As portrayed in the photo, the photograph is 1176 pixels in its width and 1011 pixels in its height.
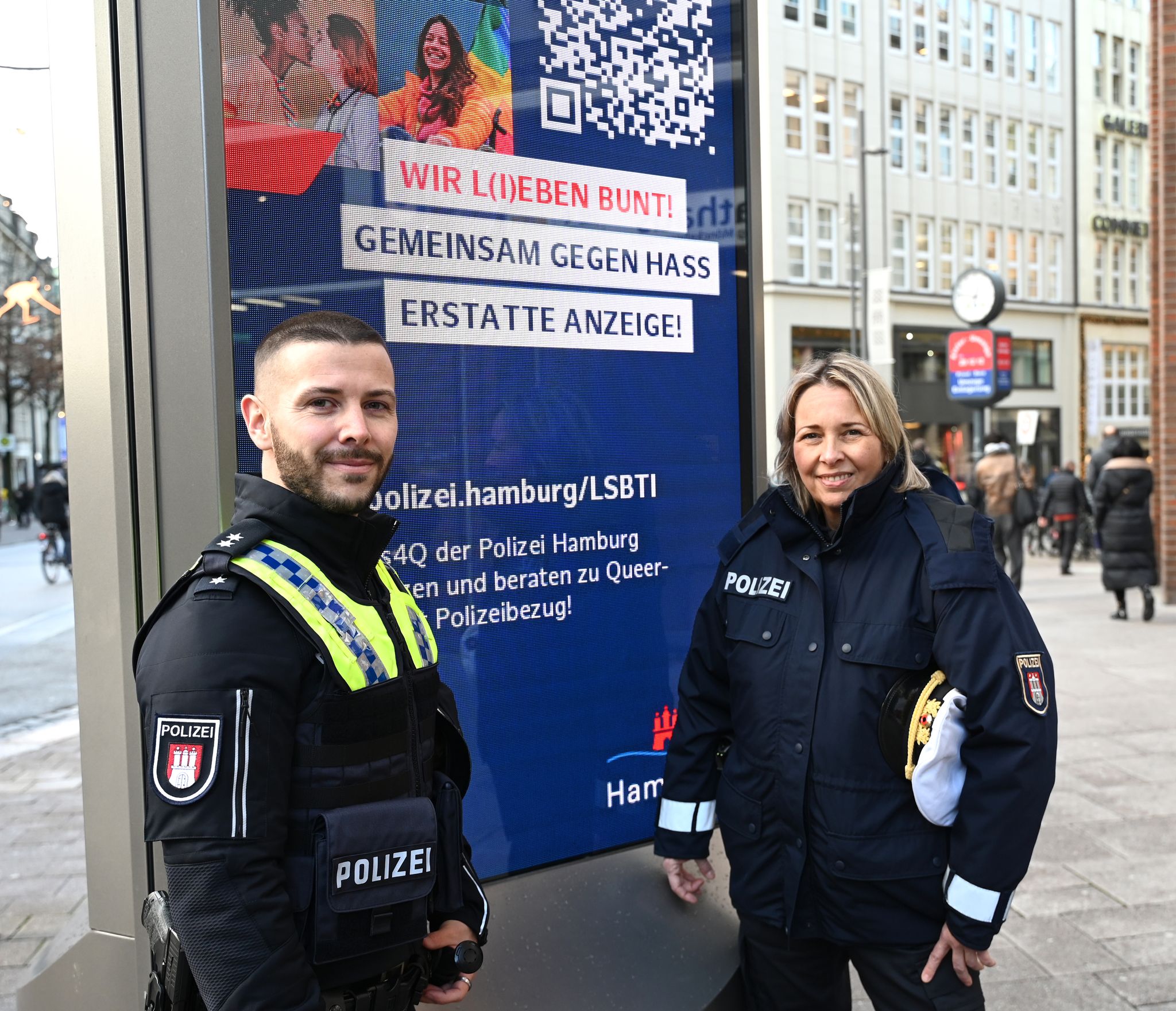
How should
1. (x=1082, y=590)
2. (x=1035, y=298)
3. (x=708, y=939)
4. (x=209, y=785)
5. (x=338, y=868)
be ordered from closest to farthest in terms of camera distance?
(x=209, y=785), (x=338, y=868), (x=708, y=939), (x=1082, y=590), (x=1035, y=298)

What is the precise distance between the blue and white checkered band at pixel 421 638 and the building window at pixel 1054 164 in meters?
46.3

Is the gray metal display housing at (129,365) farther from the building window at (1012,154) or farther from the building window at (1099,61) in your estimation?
the building window at (1099,61)

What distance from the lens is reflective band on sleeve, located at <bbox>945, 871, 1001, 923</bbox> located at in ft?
7.54

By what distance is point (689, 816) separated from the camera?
273 centimetres

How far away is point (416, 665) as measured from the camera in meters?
1.96

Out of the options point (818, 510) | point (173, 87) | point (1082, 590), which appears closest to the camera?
point (173, 87)

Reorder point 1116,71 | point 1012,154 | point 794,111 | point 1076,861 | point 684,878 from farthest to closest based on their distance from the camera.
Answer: point 1116,71 → point 1012,154 → point 794,111 → point 1076,861 → point 684,878

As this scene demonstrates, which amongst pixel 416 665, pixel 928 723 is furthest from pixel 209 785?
pixel 928 723

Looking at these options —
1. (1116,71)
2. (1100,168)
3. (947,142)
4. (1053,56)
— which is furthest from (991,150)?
(1116,71)

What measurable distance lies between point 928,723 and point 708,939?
1.11 metres

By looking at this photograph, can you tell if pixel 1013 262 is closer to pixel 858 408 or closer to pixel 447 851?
pixel 858 408

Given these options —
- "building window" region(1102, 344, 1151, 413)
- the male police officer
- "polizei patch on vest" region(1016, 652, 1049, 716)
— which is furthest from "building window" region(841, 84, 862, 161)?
the male police officer

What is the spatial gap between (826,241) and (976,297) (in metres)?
22.9

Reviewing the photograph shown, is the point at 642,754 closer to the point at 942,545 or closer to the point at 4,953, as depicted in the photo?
the point at 942,545
